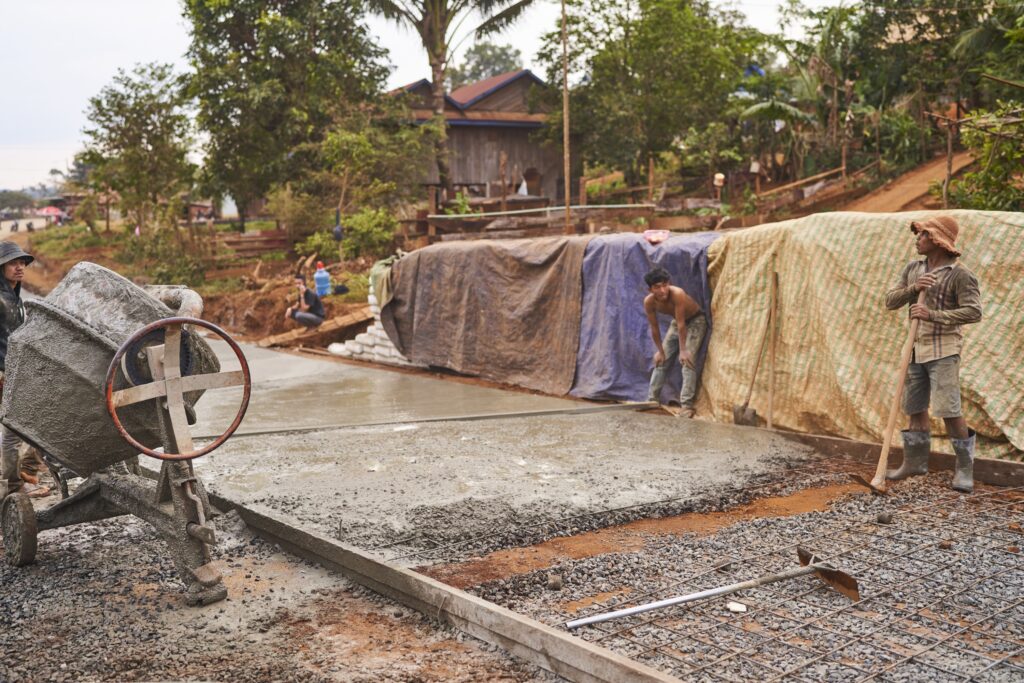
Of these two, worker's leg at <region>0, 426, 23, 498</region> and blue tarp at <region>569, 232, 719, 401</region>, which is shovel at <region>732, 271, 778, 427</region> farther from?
worker's leg at <region>0, 426, 23, 498</region>

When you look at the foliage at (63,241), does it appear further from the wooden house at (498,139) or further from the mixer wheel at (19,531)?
the mixer wheel at (19,531)

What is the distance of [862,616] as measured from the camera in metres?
3.87

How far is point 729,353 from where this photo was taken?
829cm

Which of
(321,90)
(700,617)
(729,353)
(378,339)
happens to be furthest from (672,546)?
(321,90)

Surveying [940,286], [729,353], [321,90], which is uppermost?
[321,90]

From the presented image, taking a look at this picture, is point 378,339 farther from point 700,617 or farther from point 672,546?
point 700,617

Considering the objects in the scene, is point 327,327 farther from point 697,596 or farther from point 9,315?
point 697,596

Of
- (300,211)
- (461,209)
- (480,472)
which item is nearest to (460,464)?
(480,472)

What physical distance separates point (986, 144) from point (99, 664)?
33.9 ft

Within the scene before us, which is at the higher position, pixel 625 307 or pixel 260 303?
pixel 625 307

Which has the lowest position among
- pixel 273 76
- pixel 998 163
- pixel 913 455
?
pixel 913 455

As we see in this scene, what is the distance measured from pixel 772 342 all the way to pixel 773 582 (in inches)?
157

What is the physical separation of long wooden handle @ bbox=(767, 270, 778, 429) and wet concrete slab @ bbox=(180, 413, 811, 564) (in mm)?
280

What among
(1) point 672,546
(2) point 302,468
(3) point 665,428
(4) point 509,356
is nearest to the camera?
(1) point 672,546
